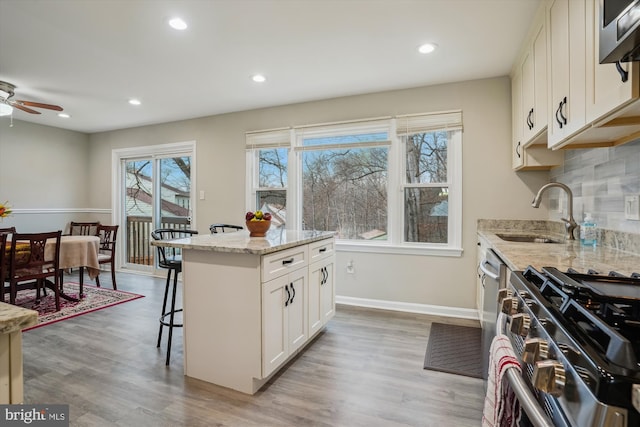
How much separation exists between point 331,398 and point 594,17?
89.3 inches

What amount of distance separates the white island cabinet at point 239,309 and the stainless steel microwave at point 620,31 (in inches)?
64.9

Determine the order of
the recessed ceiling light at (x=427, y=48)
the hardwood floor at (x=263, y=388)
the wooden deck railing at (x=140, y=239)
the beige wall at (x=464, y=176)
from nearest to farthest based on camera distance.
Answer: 1. the hardwood floor at (x=263, y=388)
2. the recessed ceiling light at (x=427, y=48)
3. the beige wall at (x=464, y=176)
4. the wooden deck railing at (x=140, y=239)

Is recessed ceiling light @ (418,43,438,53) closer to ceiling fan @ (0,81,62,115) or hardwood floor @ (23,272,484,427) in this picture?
hardwood floor @ (23,272,484,427)

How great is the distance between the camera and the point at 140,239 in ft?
18.4

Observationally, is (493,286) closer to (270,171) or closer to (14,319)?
(14,319)

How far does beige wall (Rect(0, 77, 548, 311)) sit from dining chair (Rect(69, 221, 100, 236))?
2398mm

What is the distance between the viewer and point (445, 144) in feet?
11.3

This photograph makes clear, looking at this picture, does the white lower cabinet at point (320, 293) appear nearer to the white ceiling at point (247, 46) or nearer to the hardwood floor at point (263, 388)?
the hardwood floor at point (263, 388)

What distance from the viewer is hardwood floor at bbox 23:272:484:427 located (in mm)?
1784

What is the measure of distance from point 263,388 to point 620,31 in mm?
2314

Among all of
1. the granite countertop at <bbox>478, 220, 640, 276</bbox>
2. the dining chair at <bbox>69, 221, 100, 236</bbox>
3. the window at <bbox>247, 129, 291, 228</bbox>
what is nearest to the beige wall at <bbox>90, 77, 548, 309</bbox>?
the window at <bbox>247, 129, 291, 228</bbox>

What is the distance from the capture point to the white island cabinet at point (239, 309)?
1.94 meters

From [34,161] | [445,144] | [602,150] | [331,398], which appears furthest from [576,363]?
[34,161]

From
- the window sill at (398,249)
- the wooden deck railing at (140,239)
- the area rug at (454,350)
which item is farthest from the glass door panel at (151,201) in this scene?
the area rug at (454,350)
